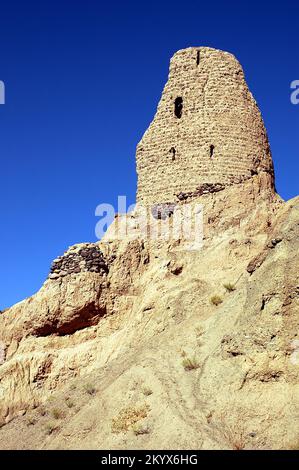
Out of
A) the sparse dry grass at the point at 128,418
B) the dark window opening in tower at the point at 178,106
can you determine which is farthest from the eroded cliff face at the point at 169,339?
the dark window opening in tower at the point at 178,106

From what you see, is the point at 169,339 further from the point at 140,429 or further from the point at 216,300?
the point at 140,429

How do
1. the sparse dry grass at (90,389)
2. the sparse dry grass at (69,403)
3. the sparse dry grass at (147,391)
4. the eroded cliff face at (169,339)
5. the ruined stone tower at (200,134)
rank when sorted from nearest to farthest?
the eroded cliff face at (169,339) < the sparse dry grass at (147,391) < the sparse dry grass at (90,389) < the sparse dry grass at (69,403) < the ruined stone tower at (200,134)

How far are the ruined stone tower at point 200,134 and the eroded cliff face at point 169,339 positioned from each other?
0.48 m

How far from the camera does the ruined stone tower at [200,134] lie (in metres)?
23.2

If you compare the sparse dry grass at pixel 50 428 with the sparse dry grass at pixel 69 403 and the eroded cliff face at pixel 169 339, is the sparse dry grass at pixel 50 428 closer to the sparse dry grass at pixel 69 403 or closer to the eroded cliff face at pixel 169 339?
the eroded cliff face at pixel 169 339

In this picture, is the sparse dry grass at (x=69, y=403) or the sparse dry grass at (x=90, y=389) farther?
the sparse dry grass at (x=69, y=403)

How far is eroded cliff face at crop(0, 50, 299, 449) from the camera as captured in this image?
1482 cm

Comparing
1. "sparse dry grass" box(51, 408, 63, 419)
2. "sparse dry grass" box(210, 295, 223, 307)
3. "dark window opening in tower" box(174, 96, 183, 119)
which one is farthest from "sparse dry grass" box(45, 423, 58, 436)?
"dark window opening in tower" box(174, 96, 183, 119)

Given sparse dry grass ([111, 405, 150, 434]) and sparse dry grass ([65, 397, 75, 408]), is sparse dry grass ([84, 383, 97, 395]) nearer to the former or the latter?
sparse dry grass ([65, 397, 75, 408])

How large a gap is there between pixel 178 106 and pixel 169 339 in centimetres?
971

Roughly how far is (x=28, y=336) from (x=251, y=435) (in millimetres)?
10681

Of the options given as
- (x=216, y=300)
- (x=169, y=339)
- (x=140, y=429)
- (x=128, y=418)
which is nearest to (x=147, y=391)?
(x=128, y=418)

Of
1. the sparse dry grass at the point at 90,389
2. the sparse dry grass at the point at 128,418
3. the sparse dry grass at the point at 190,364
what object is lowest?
the sparse dry grass at the point at 128,418
